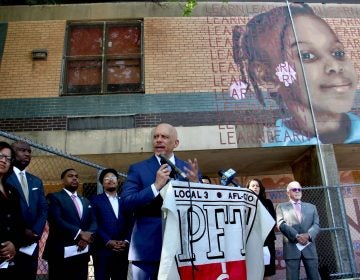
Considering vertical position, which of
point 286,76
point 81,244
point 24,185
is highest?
point 286,76

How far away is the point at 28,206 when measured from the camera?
4.14m

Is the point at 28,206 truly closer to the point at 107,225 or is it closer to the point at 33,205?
the point at 33,205

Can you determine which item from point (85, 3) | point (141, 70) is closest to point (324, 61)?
point (141, 70)

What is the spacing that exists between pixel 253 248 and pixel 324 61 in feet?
25.5

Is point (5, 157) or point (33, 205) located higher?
point (5, 157)

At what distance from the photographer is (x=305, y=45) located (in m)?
9.64

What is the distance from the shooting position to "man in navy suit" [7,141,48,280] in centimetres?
382

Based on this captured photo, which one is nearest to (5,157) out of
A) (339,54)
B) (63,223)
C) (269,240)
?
(63,223)

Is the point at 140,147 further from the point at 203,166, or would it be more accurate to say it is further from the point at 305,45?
the point at 305,45

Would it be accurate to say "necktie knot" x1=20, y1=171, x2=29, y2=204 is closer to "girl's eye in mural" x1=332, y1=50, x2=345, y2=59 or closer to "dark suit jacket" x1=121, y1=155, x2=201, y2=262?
"dark suit jacket" x1=121, y1=155, x2=201, y2=262

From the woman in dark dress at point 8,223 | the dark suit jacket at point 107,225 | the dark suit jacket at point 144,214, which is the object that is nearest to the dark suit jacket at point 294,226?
the dark suit jacket at point 107,225

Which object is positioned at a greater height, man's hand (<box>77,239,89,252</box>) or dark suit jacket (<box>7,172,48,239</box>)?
dark suit jacket (<box>7,172,48,239</box>)

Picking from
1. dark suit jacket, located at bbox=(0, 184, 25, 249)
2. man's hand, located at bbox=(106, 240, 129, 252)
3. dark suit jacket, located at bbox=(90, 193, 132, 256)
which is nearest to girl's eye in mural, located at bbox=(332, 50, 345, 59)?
dark suit jacket, located at bbox=(90, 193, 132, 256)

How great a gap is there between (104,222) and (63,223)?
0.60 m
